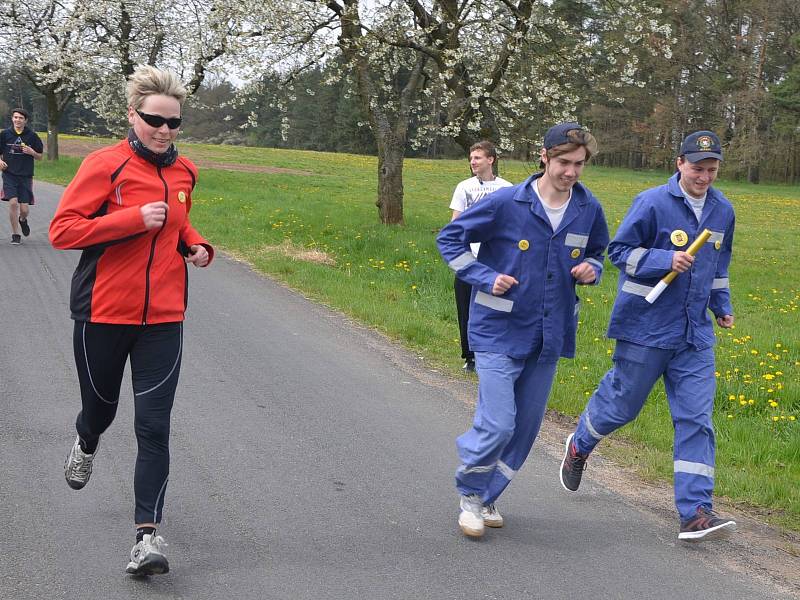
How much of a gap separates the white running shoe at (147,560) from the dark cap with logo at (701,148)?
124 inches

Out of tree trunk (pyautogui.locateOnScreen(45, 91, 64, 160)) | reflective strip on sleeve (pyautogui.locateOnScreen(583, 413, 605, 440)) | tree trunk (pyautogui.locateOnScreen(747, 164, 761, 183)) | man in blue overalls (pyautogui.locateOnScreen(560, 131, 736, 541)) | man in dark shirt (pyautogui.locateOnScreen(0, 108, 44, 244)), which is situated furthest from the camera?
tree trunk (pyautogui.locateOnScreen(747, 164, 761, 183))

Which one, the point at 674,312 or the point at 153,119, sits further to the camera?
the point at 674,312

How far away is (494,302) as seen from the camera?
461cm

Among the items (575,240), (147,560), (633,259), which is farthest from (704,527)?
(147,560)

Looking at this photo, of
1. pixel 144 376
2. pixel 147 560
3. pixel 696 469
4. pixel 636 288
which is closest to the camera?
pixel 147 560

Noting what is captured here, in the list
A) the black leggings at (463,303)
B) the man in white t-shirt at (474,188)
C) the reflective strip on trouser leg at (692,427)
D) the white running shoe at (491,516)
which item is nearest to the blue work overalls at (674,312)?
the reflective strip on trouser leg at (692,427)

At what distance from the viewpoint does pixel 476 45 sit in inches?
789

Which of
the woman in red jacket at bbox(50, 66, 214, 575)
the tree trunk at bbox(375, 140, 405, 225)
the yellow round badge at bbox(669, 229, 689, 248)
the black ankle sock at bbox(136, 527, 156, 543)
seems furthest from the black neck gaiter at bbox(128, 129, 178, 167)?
the tree trunk at bbox(375, 140, 405, 225)

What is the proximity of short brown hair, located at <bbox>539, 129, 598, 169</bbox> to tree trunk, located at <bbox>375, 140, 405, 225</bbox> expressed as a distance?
14527 mm

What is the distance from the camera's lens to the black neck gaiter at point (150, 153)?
12.8ft

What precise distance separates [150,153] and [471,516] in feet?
7.32

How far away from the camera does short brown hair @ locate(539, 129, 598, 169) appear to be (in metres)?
4.46

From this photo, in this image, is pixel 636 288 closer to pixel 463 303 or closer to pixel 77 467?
pixel 77 467

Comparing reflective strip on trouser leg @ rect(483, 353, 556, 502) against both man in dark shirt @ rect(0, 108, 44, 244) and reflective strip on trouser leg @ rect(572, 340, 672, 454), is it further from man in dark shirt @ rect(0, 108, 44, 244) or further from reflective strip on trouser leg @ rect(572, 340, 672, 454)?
man in dark shirt @ rect(0, 108, 44, 244)
